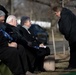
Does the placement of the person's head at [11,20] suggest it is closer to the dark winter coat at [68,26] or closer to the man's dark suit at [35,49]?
the man's dark suit at [35,49]

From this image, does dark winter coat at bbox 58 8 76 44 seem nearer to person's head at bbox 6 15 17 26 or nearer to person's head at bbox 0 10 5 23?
person's head at bbox 6 15 17 26

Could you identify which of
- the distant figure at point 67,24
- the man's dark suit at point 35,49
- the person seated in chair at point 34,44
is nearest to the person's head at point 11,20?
the person seated in chair at point 34,44

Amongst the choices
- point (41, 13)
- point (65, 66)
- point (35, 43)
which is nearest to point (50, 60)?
point (65, 66)

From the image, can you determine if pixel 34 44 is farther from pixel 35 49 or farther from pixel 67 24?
pixel 67 24

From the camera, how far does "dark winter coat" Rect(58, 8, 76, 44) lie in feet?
31.5

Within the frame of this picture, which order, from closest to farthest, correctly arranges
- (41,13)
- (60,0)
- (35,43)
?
(35,43) < (60,0) < (41,13)

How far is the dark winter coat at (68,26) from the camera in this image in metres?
9.61

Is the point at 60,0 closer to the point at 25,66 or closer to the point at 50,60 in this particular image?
the point at 50,60

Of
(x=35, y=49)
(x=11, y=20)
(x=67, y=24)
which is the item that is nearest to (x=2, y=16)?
(x=11, y=20)

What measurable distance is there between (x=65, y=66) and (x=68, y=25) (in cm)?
165

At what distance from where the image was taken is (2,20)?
7203mm

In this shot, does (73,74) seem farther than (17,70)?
Yes

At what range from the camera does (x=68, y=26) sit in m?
9.61

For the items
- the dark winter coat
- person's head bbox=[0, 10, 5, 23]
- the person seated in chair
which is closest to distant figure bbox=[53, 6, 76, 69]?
the dark winter coat
